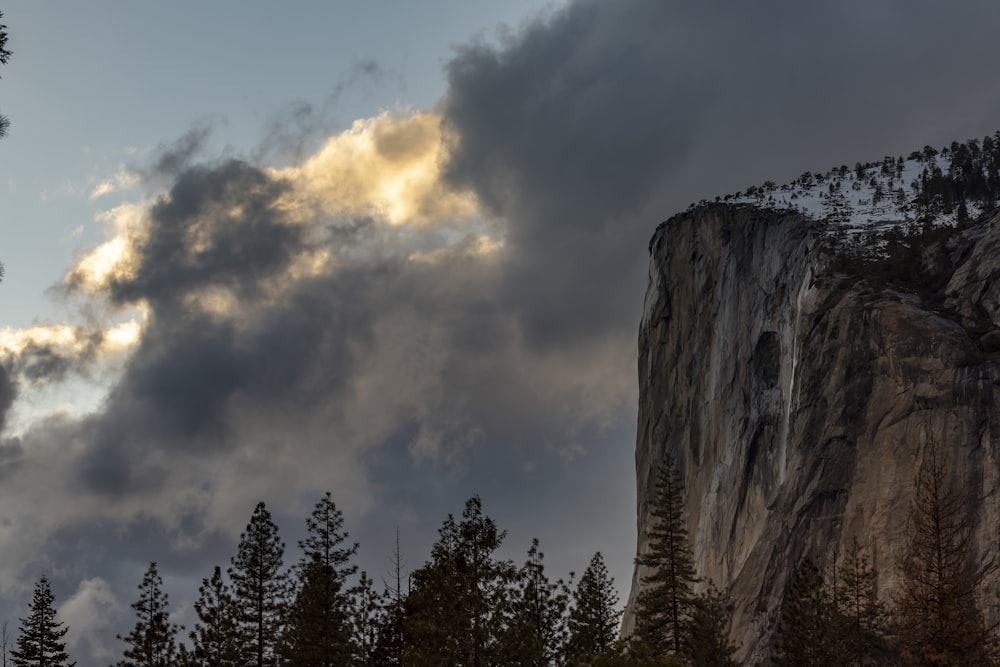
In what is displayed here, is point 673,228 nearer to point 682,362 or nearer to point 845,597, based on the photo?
point 682,362

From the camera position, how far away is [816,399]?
78312mm

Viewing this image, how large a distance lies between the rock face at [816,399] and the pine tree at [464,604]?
27871 mm

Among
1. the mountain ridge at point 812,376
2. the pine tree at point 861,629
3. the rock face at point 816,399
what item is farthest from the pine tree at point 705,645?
the rock face at point 816,399

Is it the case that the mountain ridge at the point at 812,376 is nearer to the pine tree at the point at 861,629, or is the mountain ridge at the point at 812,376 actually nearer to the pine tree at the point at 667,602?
the pine tree at the point at 861,629

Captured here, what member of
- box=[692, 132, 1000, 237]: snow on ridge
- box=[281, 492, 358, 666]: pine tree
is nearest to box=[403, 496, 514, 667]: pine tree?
box=[281, 492, 358, 666]: pine tree

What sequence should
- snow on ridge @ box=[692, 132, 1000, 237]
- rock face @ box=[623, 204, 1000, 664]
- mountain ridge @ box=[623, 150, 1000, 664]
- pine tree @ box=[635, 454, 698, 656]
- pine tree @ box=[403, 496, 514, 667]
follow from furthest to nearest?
snow on ridge @ box=[692, 132, 1000, 237] → mountain ridge @ box=[623, 150, 1000, 664] → rock face @ box=[623, 204, 1000, 664] → pine tree @ box=[635, 454, 698, 656] → pine tree @ box=[403, 496, 514, 667]

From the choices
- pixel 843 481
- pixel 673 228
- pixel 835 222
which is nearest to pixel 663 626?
pixel 843 481

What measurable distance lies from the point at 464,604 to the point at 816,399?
131 ft

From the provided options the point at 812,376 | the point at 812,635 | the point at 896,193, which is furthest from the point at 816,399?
the point at 896,193

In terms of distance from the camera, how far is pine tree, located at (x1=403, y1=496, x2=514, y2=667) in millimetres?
45188

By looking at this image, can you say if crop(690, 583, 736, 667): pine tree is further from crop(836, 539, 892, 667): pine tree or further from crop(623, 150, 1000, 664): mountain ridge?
crop(623, 150, 1000, 664): mountain ridge

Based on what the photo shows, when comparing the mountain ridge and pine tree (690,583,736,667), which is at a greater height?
the mountain ridge

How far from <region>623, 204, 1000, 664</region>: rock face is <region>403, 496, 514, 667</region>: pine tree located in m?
27.9

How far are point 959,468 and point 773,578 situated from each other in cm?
1241
